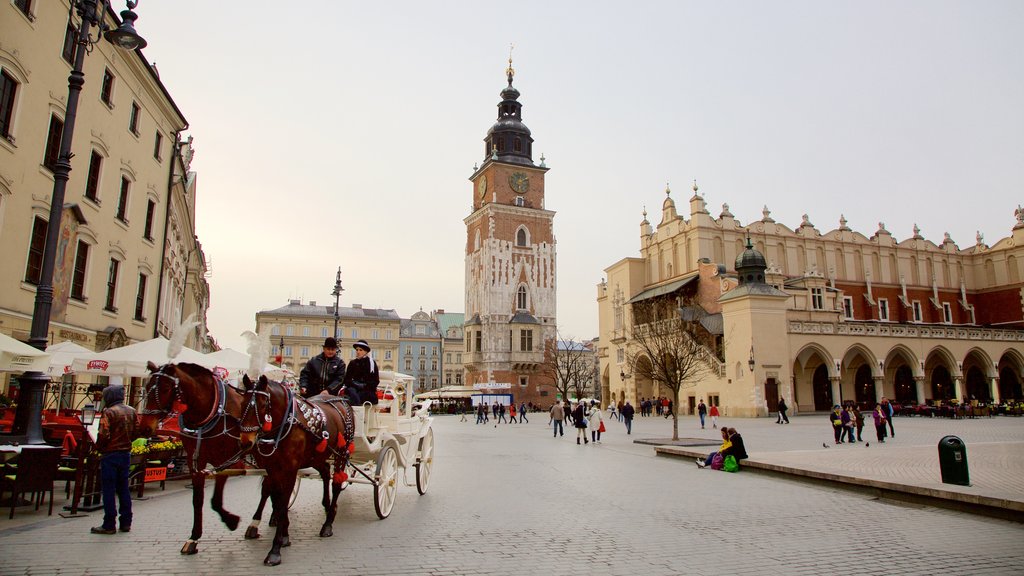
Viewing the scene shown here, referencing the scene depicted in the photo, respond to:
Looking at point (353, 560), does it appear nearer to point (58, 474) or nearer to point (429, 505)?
point (429, 505)

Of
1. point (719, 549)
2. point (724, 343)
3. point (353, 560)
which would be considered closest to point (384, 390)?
point (353, 560)

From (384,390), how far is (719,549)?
213 inches

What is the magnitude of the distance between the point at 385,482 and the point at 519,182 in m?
64.9

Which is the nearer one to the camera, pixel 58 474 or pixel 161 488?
pixel 58 474

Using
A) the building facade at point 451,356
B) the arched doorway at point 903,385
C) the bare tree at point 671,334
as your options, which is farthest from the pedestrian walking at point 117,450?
the building facade at point 451,356

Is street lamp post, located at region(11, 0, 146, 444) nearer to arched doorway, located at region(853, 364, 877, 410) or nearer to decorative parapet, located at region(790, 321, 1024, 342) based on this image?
decorative parapet, located at region(790, 321, 1024, 342)

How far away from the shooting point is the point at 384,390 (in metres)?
9.90

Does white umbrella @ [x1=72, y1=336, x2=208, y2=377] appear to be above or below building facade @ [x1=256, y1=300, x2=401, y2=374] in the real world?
below

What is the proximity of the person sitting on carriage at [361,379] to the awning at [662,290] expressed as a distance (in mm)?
40874

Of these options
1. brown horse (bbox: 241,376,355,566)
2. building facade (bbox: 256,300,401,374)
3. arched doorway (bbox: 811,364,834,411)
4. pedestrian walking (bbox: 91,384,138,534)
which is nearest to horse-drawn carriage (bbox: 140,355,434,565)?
brown horse (bbox: 241,376,355,566)

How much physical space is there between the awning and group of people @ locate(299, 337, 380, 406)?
134 ft

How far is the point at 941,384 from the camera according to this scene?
155 ft

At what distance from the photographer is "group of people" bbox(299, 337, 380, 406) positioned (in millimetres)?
8109

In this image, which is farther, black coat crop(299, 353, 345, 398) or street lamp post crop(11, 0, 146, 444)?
street lamp post crop(11, 0, 146, 444)
